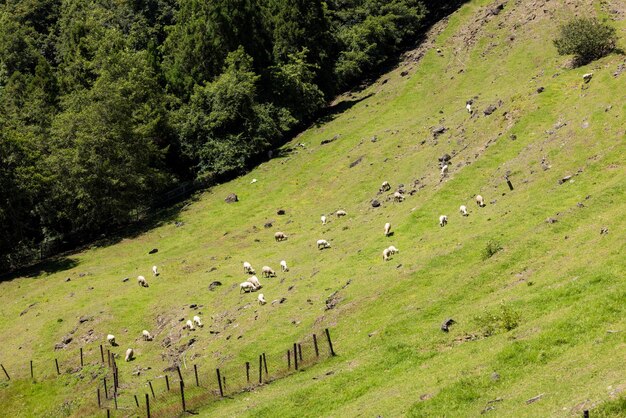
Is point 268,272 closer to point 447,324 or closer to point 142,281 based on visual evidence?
point 142,281

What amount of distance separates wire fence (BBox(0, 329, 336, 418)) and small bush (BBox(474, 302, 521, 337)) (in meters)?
8.43

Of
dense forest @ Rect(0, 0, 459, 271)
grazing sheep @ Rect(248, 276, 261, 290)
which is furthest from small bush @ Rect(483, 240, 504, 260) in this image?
dense forest @ Rect(0, 0, 459, 271)

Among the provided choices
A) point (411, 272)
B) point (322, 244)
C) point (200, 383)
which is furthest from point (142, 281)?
point (411, 272)

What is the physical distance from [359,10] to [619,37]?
5121cm

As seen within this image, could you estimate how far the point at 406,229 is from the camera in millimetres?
50719

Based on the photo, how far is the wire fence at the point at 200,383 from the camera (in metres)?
34.7

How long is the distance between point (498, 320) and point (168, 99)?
2883 inches

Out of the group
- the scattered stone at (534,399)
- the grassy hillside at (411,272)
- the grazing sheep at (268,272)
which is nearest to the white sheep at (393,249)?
the grassy hillside at (411,272)

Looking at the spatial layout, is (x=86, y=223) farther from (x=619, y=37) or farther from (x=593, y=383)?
(x=593, y=383)

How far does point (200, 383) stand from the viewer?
118ft

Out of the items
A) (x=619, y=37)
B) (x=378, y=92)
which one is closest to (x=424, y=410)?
(x=619, y=37)

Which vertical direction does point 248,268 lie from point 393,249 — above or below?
above

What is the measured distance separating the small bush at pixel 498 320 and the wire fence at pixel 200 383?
8.43 m

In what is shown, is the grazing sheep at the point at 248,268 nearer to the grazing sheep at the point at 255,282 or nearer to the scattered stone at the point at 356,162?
the grazing sheep at the point at 255,282
